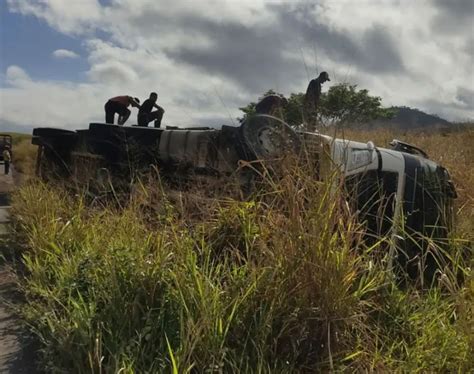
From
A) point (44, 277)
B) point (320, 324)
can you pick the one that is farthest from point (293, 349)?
point (44, 277)

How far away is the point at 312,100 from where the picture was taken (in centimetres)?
435

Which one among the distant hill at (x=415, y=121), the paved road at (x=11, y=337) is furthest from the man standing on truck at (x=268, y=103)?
the distant hill at (x=415, y=121)

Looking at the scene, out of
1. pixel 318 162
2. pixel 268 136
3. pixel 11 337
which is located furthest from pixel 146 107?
pixel 318 162

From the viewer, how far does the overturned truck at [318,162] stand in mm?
3975

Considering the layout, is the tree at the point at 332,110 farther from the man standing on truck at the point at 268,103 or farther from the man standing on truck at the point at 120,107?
the man standing on truck at the point at 120,107

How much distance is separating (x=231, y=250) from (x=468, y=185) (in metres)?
5.08

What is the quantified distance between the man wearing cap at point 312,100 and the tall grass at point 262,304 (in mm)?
429

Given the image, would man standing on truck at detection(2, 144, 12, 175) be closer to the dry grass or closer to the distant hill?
the distant hill

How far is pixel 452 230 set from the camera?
444cm

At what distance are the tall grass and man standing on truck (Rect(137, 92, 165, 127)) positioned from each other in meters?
5.14

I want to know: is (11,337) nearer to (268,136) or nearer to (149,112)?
(268,136)

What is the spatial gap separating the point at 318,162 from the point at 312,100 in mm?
870

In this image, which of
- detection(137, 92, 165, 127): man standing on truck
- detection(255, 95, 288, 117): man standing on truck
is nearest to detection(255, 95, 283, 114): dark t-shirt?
detection(255, 95, 288, 117): man standing on truck

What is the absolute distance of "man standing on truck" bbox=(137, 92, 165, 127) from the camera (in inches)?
360
